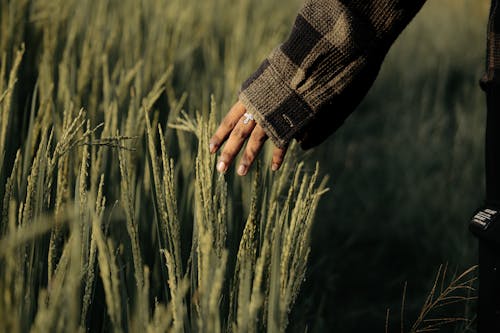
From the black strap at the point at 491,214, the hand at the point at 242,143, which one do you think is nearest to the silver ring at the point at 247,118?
the hand at the point at 242,143

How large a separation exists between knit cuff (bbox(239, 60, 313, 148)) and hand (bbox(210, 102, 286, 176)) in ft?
0.10

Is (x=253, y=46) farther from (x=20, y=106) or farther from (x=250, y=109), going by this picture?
(x=250, y=109)

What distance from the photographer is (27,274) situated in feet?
3.13

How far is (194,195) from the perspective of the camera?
1.35 meters

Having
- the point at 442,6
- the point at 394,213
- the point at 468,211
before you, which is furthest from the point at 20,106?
the point at 442,6

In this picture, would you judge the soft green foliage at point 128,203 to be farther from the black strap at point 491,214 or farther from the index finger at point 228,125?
the black strap at point 491,214

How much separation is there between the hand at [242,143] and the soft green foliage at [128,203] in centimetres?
3

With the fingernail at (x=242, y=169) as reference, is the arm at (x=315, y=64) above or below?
above

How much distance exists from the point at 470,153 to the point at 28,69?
5.81ft

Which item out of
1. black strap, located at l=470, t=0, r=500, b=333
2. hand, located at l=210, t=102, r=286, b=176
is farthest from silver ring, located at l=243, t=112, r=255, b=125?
black strap, located at l=470, t=0, r=500, b=333

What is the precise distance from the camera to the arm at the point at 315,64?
1.09 m

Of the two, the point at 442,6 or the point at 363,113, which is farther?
the point at 442,6

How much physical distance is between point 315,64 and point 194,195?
42 cm

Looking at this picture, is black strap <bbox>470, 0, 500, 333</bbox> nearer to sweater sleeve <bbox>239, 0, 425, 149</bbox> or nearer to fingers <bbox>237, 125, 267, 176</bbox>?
sweater sleeve <bbox>239, 0, 425, 149</bbox>
